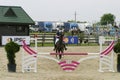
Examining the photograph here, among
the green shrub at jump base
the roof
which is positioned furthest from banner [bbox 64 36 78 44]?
the green shrub at jump base

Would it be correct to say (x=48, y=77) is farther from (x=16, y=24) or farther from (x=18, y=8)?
(x=18, y=8)

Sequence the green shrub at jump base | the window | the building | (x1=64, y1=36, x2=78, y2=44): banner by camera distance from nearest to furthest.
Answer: the green shrub at jump base < the building < the window < (x1=64, y1=36, x2=78, y2=44): banner

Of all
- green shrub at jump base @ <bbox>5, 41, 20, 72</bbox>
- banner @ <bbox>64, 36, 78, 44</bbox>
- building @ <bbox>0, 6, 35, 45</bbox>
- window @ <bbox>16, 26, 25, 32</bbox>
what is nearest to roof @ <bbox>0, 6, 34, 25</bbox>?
building @ <bbox>0, 6, 35, 45</bbox>

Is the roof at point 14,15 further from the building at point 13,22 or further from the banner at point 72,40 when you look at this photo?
the banner at point 72,40

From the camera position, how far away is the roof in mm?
42191

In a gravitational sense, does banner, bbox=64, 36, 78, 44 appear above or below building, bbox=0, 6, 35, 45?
below

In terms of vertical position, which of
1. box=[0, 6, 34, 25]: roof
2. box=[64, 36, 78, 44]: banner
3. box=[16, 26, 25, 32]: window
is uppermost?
box=[0, 6, 34, 25]: roof

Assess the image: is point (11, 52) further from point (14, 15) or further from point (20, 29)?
point (14, 15)

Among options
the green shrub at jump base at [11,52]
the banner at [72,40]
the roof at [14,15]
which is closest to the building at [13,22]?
the roof at [14,15]

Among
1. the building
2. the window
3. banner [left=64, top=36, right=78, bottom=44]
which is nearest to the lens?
the building

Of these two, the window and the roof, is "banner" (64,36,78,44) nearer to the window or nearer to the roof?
the roof

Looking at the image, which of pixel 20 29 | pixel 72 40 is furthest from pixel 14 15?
pixel 72 40

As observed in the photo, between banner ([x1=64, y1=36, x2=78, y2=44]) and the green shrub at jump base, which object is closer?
the green shrub at jump base

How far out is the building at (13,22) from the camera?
137ft
